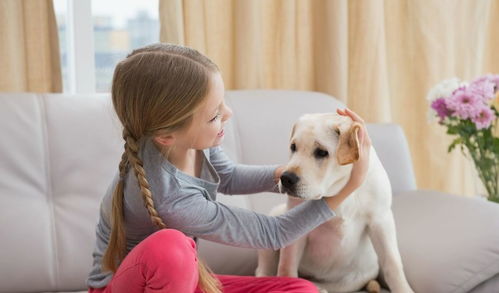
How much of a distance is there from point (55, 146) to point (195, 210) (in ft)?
2.18

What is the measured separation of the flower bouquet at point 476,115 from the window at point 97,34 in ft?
3.37

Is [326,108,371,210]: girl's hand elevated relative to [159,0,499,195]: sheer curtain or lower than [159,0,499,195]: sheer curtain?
lower

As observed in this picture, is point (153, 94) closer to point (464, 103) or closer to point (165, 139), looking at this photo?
point (165, 139)

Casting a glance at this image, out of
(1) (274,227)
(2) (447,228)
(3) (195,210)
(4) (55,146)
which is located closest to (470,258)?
(2) (447,228)

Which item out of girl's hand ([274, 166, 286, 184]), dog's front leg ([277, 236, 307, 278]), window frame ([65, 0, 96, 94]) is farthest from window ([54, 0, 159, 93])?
dog's front leg ([277, 236, 307, 278])

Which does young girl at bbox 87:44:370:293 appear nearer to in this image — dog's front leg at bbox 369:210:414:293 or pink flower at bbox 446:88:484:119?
dog's front leg at bbox 369:210:414:293

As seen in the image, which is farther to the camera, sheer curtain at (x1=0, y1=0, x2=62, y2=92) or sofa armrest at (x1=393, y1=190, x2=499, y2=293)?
sheer curtain at (x1=0, y1=0, x2=62, y2=92)

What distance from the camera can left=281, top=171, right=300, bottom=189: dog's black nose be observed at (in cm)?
156

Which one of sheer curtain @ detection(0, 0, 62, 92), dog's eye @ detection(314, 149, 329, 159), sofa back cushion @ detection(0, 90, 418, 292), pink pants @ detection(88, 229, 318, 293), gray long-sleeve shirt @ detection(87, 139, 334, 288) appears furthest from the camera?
sheer curtain @ detection(0, 0, 62, 92)

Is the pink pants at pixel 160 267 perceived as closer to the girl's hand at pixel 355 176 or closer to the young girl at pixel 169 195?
the young girl at pixel 169 195

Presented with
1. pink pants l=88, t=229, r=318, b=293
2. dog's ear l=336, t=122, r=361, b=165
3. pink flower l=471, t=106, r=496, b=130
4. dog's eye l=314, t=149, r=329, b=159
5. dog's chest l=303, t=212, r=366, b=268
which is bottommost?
dog's chest l=303, t=212, r=366, b=268

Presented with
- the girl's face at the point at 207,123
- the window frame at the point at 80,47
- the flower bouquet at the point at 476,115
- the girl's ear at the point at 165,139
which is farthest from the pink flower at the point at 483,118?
the window frame at the point at 80,47

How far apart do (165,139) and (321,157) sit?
359mm

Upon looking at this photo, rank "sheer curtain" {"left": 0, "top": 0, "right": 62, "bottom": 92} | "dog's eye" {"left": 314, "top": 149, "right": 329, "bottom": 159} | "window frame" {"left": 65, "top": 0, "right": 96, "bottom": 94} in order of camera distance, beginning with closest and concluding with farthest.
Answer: "dog's eye" {"left": 314, "top": 149, "right": 329, "bottom": 159}, "sheer curtain" {"left": 0, "top": 0, "right": 62, "bottom": 92}, "window frame" {"left": 65, "top": 0, "right": 96, "bottom": 94}
